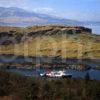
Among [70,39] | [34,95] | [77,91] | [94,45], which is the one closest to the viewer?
[34,95]

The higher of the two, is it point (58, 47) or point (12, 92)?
point (12, 92)

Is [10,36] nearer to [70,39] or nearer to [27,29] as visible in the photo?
[27,29]

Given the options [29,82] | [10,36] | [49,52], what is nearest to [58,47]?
[49,52]

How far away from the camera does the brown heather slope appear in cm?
A: 15388

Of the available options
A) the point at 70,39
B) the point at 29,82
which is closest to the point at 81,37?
the point at 70,39

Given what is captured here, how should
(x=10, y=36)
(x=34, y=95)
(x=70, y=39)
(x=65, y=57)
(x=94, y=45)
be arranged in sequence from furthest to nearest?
(x=10, y=36)
(x=70, y=39)
(x=94, y=45)
(x=65, y=57)
(x=34, y=95)

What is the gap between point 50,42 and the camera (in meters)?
173

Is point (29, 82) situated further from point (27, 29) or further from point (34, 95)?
point (27, 29)

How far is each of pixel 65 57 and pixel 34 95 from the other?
134183 millimetres

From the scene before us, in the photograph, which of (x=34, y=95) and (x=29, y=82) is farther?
(x=29, y=82)

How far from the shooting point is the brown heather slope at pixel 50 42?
154 meters

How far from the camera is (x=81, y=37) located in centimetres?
17625

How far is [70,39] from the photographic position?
568 feet

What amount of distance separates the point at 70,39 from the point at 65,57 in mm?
24061
